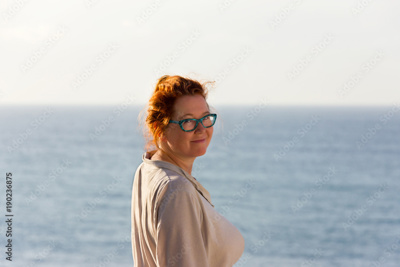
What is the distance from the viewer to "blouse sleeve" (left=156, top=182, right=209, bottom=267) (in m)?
2.01

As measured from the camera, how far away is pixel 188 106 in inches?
86.8

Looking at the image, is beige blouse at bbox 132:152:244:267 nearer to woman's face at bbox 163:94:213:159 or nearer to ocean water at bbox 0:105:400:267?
woman's face at bbox 163:94:213:159

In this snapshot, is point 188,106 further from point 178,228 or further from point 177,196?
point 178,228

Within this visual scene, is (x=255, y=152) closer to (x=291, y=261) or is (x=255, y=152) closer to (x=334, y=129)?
(x=334, y=129)

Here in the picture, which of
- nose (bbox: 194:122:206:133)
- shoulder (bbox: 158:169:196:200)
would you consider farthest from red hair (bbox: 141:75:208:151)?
shoulder (bbox: 158:169:196:200)

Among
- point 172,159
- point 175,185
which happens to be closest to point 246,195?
point 172,159

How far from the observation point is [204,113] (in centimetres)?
223

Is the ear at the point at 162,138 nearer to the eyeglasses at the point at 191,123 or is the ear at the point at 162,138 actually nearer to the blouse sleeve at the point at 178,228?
the eyeglasses at the point at 191,123

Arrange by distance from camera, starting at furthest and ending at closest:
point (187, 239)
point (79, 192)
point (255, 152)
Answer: point (255, 152) → point (79, 192) → point (187, 239)

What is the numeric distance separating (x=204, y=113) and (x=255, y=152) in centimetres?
5677

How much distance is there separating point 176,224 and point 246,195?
3721cm

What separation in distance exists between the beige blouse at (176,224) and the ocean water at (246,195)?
0.43 m

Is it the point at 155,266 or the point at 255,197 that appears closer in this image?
the point at 155,266

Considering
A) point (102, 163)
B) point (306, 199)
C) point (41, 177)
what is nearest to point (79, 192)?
point (41, 177)
